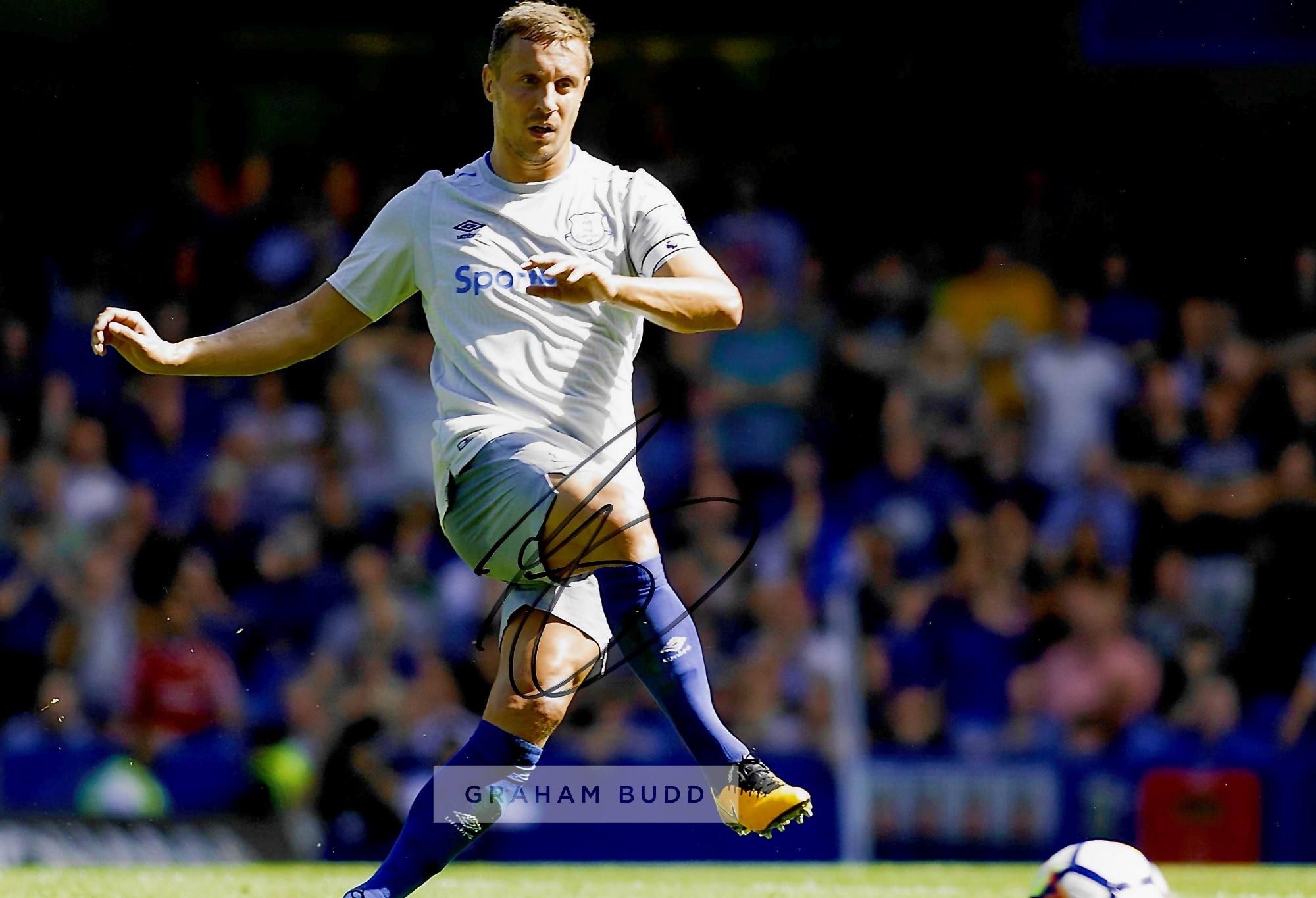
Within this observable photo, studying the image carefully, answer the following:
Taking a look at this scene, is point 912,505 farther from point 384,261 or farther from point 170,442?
point 384,261

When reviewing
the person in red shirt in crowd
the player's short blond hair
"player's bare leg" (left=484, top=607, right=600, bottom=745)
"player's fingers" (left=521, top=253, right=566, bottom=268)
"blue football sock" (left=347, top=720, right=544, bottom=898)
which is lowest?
the person in red shirt in crowd

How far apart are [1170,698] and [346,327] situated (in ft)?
22.7

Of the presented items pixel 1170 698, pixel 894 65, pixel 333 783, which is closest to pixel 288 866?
pixel 333 783

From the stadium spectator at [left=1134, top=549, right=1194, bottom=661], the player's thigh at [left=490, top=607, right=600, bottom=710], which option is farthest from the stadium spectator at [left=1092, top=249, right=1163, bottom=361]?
the player's thigh at [left=490, top=607, right=600, bottom=710]

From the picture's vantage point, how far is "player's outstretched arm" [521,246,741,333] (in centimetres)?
425

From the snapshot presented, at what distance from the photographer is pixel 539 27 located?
4.80 meters

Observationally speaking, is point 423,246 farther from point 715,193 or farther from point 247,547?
point 715,193

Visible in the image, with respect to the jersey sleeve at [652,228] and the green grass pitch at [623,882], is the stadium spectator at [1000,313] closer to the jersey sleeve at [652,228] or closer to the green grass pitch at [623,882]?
the green grass pitch at [623,882]

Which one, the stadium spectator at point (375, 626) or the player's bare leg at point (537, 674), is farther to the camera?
the stadium spectator at point (375, 626)

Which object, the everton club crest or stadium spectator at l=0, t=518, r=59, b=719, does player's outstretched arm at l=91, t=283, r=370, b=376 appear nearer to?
the everton club crest

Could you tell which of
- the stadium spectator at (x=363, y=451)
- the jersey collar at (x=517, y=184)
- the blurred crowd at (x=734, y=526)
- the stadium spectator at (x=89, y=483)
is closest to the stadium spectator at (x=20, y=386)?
the blurred crowd at (x=734, y=526)

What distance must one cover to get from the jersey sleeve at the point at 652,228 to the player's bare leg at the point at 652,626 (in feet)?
2.13

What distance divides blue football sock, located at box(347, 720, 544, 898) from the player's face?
5.40 feet

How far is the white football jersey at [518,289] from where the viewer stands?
4801 mm
